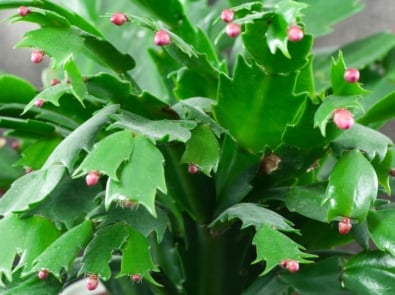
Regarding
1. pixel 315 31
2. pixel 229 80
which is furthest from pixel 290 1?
pixel 315 31

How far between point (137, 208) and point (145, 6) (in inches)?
10.8

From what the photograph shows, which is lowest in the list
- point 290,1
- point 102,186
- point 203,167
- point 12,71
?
point 12,71

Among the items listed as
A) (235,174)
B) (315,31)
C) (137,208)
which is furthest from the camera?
(315,31)

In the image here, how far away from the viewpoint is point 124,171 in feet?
1.59

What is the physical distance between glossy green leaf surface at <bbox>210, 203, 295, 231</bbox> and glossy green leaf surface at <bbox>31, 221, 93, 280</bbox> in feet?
0.48

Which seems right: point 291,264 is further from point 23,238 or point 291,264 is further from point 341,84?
point 23,238

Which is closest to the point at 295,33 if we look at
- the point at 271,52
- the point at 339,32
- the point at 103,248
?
the point at 271,52

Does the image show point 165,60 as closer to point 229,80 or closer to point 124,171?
Answer: point 229,80

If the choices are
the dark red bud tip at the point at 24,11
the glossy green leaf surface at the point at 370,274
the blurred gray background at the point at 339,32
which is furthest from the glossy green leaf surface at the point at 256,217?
the blurred gray background at the point at 339,32

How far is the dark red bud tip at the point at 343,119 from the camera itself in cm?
49

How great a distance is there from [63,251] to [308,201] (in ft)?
0.86

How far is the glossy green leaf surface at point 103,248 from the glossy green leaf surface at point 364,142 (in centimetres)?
23

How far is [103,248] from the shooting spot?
56 centimetres

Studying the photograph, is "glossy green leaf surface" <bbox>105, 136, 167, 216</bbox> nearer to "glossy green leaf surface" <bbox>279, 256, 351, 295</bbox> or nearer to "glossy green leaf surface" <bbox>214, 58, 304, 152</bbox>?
"glossy green leaf surface" <bbox>214, 58, 304, 152</bbox>
